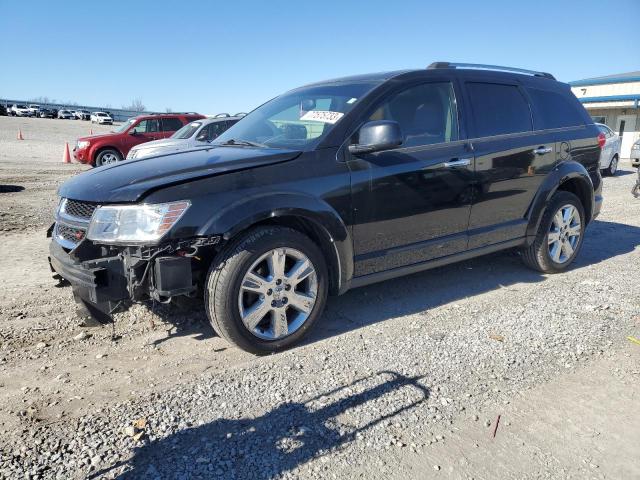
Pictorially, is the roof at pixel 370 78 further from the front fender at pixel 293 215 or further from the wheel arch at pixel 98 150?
the wheel arch at pixel 98 150

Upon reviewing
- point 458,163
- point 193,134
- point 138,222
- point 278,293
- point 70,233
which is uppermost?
point 193,134

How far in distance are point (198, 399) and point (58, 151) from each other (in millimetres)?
23097

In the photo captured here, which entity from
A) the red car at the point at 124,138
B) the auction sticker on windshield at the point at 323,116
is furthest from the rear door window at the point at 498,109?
the red car at the point at 124,138

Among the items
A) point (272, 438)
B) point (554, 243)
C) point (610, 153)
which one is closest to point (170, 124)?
point (610, 153)

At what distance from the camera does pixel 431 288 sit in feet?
16.5

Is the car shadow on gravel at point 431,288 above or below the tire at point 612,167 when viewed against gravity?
below

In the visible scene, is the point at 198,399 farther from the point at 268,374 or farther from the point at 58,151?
the point at 58,151

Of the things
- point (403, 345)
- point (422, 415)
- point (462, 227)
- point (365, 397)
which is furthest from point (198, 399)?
point (462, 227)

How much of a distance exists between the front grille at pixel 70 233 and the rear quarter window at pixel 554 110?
14.3 feet

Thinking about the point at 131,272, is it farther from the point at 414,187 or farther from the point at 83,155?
the point at 83,155

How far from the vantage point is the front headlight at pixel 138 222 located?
3082 mm

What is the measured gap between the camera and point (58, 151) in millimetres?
22672

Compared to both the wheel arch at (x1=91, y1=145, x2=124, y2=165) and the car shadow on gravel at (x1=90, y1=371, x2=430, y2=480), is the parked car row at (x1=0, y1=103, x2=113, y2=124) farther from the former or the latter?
the car shadow on gravel at (x1=90, y1=371, x2=430, y2=480)

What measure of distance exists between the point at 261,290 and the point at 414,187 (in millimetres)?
1538
